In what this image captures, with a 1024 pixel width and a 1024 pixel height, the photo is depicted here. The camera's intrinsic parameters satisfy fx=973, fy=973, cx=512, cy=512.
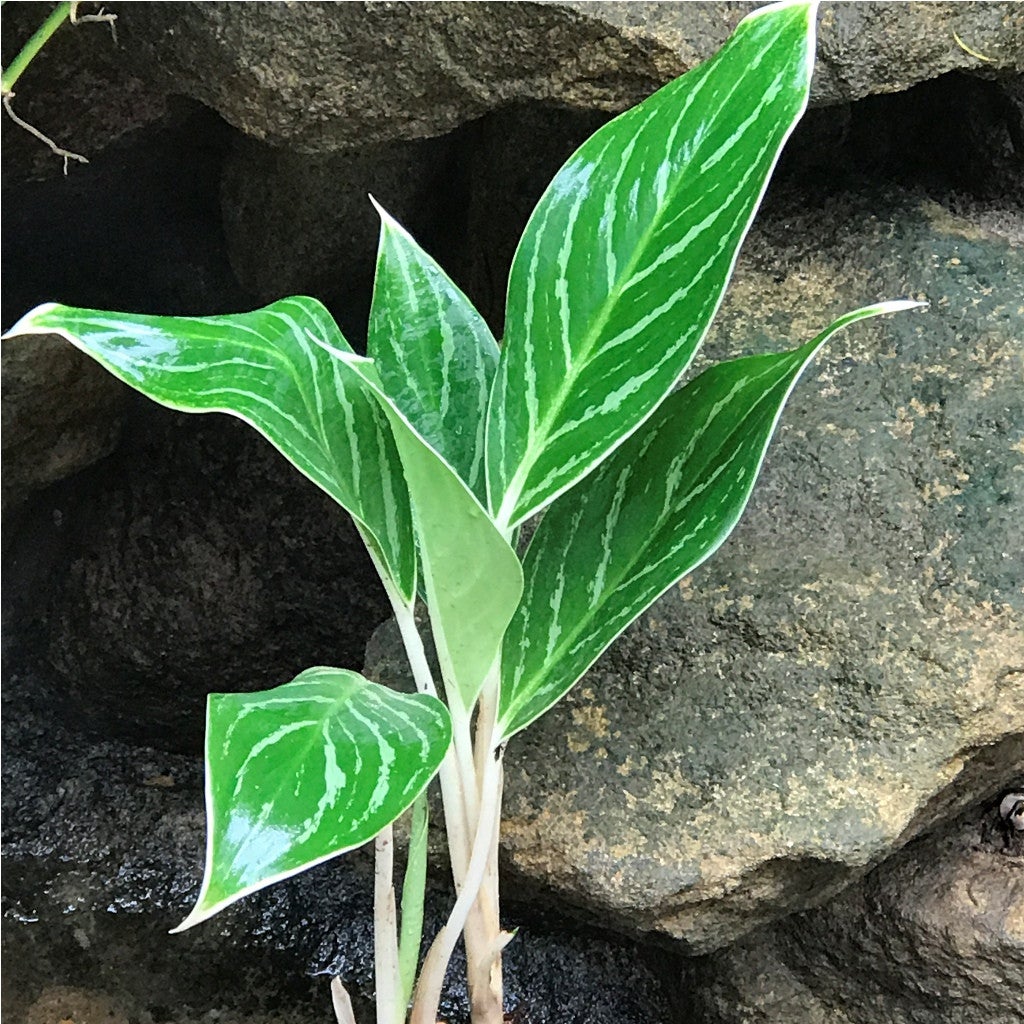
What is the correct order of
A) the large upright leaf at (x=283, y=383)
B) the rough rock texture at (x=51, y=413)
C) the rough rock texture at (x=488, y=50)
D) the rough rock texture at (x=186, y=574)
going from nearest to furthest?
the large upright leaf at (x=283, y=383)
the rough rock texture at (x=488, y=50)
the rough rock texture at (x=51, y=413)
the rough rock texture at (x=186, y=574)

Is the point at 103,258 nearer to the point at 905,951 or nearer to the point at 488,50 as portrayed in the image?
the point at 488,50

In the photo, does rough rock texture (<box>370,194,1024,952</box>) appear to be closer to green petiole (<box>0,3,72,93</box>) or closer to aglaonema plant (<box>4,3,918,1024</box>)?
aglaonema plant (<box>4,3,918,1024</box>)

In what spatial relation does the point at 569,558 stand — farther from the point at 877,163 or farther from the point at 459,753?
the point at 877,163

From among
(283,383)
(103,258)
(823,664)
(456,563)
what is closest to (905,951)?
(823,664)

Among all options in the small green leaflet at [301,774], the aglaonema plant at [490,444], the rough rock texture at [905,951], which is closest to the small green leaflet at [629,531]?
the aglaonema plant at [490,444]

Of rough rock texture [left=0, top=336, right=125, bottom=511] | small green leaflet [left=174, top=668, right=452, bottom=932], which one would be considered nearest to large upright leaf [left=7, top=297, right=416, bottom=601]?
small green leaflet [left=174, top=668, right=452, bottom=932]

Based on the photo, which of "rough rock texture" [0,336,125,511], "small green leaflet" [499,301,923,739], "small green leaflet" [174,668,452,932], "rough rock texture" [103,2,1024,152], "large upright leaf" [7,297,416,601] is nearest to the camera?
"small green leaflet" [174,668,452,932]

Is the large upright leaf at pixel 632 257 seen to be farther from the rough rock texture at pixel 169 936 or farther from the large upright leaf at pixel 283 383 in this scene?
the rough rock texture at pixel 169 936

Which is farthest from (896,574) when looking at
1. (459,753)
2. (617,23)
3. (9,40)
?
(9,40)
